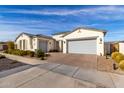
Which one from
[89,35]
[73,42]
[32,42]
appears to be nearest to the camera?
[89,35]

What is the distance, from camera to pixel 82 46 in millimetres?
16547

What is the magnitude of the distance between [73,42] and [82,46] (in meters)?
1.60

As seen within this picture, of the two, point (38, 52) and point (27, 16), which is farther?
point (27, 16)

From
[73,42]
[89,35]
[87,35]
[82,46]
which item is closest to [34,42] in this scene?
[73,42]

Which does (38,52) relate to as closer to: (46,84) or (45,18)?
(45,18)

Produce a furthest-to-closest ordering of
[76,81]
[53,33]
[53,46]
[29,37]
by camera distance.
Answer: [53,33] → [53,46] → [29,37] → [76,81]

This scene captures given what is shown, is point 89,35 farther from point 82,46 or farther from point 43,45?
point 43,45

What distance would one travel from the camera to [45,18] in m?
16.3

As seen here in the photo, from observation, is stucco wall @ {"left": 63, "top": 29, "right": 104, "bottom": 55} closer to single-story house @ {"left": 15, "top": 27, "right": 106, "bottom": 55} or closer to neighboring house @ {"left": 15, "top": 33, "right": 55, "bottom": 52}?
single-story house @ {"left": 15, "top": 27, "right": 106, "bottom": 55}

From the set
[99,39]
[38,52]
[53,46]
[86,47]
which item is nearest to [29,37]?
[53,46]

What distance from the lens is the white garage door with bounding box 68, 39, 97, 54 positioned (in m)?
15.5

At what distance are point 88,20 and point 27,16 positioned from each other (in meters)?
7.74
